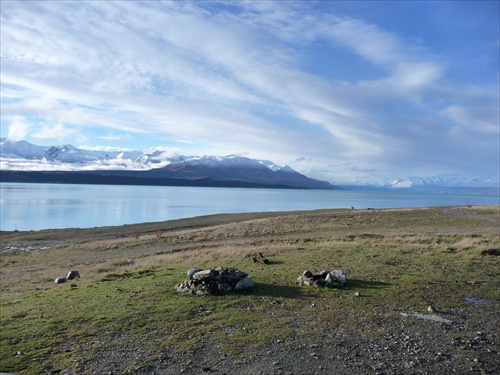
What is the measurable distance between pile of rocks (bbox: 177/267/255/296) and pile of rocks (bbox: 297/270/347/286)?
6.16 feet

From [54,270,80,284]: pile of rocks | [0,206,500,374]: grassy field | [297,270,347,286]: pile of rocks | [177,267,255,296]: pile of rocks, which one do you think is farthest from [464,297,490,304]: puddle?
[54,270,80,284]: pile of rocks

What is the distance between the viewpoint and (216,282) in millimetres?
13117

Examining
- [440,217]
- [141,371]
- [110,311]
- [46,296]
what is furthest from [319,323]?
[440,217]

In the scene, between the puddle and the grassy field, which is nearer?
the grassy field

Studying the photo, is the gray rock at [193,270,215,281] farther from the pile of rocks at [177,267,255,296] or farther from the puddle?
the puddle

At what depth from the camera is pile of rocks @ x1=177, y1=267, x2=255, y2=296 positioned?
42.5 ft

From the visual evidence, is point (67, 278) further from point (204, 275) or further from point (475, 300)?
point (475, 300)

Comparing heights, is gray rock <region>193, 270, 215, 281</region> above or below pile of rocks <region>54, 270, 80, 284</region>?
above

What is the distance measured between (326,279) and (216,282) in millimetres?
3687

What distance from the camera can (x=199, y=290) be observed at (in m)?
13.0

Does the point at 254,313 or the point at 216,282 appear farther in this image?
the point at 216,282

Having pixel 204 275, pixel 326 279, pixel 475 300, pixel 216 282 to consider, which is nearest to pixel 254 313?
pixel 216 282

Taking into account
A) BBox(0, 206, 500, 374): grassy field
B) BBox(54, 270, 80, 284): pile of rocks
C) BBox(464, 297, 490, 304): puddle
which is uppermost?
BBox(464, 297, 490, 304): puddle

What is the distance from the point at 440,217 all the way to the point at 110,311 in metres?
38.7
